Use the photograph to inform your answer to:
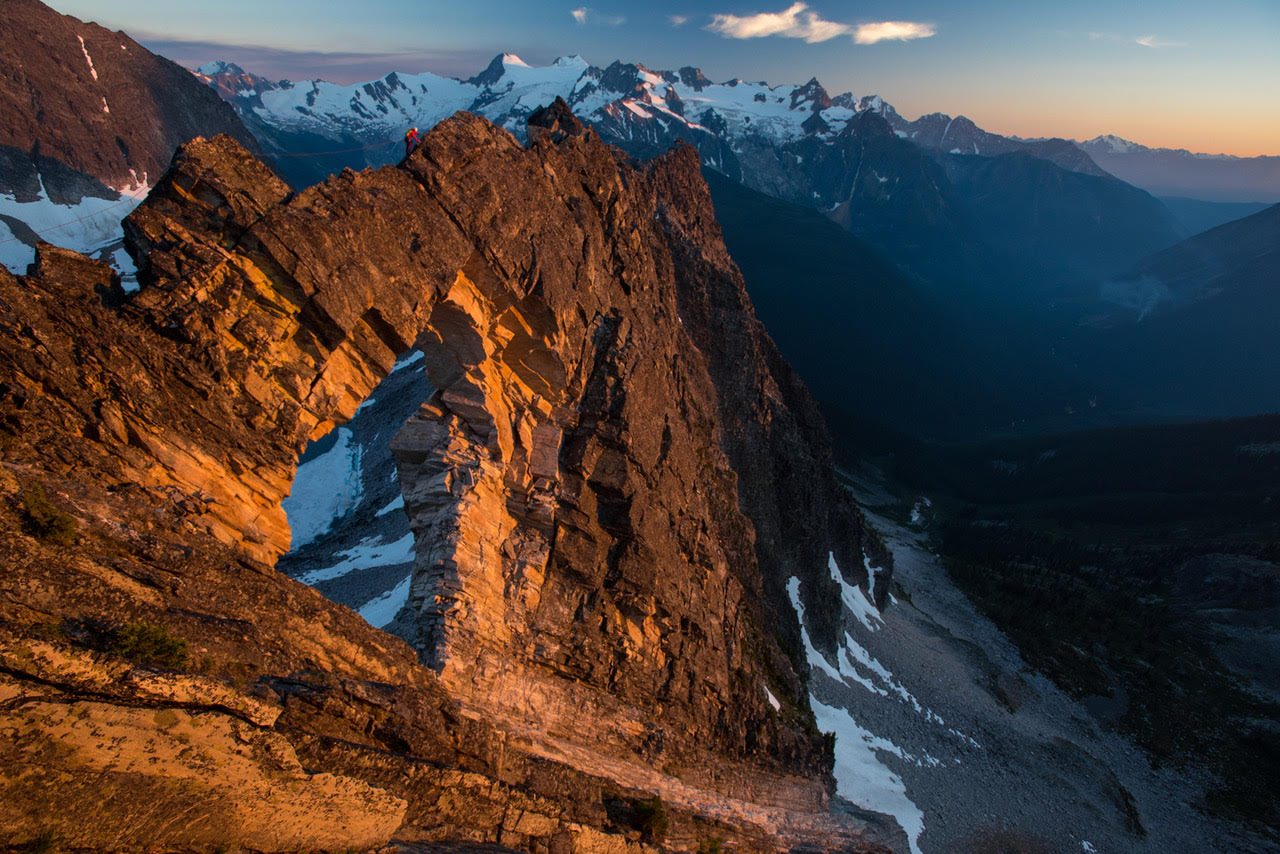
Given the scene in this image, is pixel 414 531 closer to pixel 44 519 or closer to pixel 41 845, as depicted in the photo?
pixel 44 519

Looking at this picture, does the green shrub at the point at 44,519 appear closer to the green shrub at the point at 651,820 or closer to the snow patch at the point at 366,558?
the green shrub at the point at 651,820

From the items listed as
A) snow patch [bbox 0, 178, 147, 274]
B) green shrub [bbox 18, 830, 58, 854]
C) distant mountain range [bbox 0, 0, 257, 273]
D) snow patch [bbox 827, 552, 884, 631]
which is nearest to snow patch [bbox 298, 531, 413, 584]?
green shrub [bbox 18, 830, 58, 854]

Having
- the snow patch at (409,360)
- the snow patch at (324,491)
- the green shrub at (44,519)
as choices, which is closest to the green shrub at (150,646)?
the green shrub at (44,519)

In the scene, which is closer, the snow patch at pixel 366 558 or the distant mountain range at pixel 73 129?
the snow patch at pixel 366 558

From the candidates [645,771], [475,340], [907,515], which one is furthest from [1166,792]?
[907,515]

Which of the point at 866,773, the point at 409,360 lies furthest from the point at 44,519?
the point at 409,360

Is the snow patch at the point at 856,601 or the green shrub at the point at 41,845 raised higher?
the green shrub at the point at 41,845

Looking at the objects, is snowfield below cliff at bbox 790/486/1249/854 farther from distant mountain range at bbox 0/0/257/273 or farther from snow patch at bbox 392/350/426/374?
distant mountain range at bbox 0/0/257/273

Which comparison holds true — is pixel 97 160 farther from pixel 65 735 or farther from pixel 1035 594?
pixel 1035 594

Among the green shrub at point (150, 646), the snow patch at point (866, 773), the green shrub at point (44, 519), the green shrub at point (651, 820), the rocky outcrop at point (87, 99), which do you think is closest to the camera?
the green shrub at point (150, 646)
